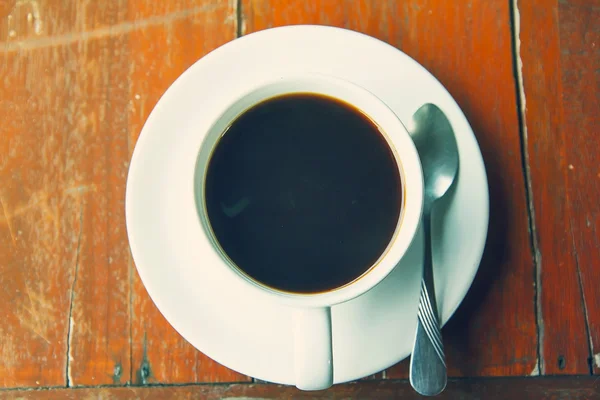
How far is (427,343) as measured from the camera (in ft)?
1.79

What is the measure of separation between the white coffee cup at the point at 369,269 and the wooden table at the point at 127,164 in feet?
0.58

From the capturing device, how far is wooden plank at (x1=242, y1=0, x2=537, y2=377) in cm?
63

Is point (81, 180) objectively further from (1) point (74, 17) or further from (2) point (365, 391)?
(2) point (365, 391)

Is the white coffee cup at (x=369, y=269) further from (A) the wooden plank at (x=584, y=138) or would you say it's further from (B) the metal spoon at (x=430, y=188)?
(A) the wooden plank at (x=584, y=138)

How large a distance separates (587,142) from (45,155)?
63 cm

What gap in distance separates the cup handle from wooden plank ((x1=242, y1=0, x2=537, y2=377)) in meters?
0.20

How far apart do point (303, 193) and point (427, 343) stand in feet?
0.63

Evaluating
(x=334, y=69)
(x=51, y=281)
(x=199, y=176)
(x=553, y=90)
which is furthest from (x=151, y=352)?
(x=553, y=90)

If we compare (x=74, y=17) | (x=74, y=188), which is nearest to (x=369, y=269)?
(x=74, y=188)

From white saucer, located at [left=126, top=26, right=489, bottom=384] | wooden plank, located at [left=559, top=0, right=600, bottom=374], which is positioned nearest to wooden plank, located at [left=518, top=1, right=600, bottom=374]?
wooden plank, located at [left=559, top=0, right=600, bottom=374]

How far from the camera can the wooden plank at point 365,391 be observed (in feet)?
2.06

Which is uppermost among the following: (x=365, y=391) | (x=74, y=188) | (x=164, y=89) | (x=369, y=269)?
(x=164, y=89)

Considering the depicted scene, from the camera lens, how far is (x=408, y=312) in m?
0.56

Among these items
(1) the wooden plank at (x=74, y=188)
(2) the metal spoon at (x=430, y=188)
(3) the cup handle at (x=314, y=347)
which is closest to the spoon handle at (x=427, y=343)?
(2) the metal spoon at (x=430, y=188)
